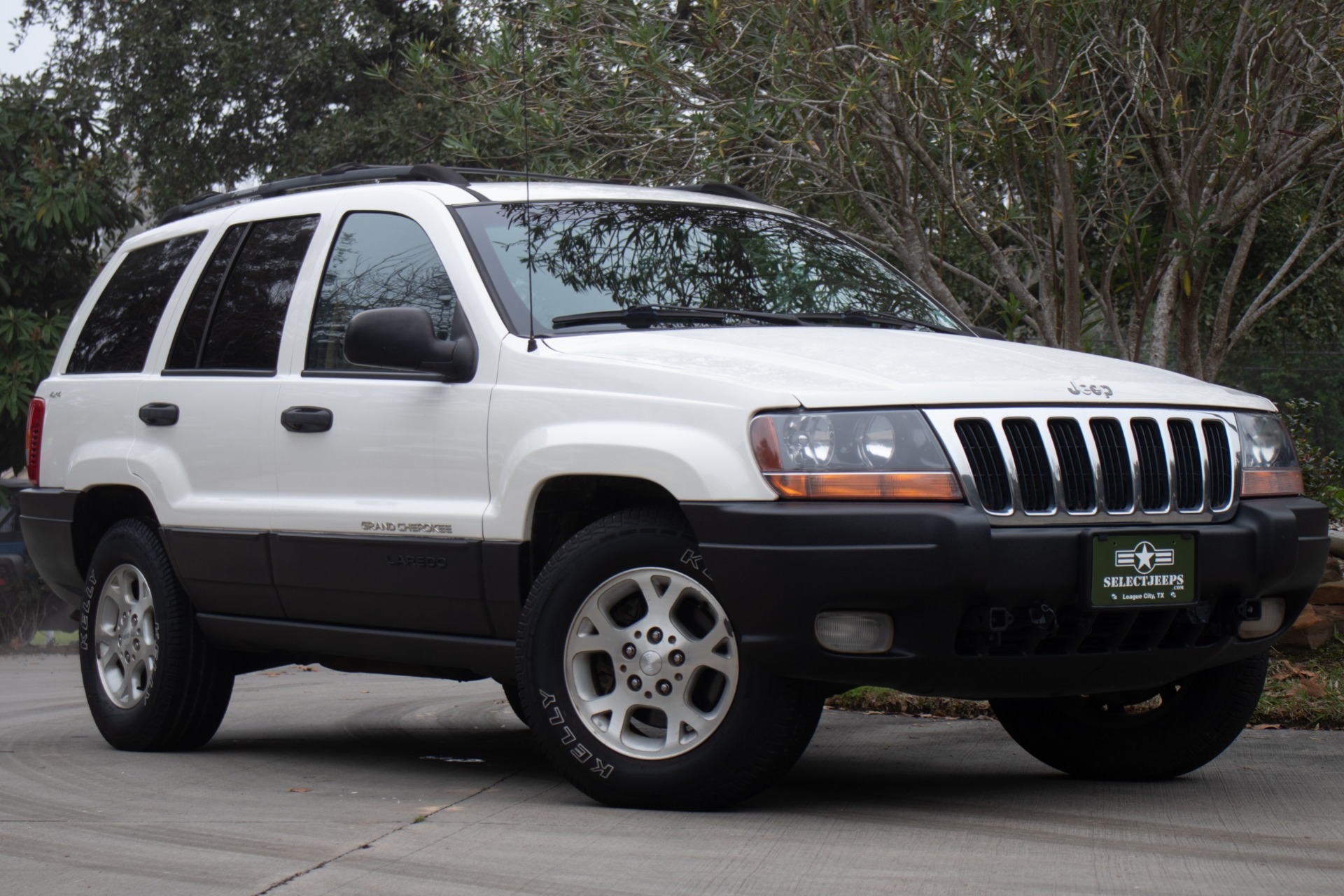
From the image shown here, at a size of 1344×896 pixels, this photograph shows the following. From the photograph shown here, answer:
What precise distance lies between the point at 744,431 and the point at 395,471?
145cm

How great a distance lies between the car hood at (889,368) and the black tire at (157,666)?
7.15 ft

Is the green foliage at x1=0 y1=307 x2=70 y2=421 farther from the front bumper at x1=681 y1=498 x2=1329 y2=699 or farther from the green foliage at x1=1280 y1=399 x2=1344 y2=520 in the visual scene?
the front bumper at x1=681 y1=498 x2=1329 y2=699

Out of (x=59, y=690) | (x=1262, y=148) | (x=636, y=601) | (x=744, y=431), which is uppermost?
(x=1262, y=148)

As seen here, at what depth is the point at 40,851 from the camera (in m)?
4.49

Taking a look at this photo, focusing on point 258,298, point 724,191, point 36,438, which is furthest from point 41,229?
point 724,191

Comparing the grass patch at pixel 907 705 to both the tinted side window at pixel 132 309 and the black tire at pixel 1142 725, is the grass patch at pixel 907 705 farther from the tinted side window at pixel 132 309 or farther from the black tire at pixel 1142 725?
the tinted side window at pixel 132 309

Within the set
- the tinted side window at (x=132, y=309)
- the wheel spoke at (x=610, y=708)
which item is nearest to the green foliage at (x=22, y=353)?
the tinted side window at (x=132, y=309)

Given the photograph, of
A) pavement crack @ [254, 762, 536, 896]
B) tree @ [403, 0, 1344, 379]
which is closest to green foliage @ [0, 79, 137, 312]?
tree @ [403, 0, 1344, 379]

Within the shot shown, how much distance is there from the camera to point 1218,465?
4.90 m

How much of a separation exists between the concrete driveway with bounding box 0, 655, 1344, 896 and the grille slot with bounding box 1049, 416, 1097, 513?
0.88 metres

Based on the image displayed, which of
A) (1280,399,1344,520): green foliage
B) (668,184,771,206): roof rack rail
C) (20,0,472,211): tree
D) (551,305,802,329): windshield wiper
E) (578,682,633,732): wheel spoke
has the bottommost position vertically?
(578,682,633,732): wheel spoke

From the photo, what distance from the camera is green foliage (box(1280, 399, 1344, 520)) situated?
905 centimetres

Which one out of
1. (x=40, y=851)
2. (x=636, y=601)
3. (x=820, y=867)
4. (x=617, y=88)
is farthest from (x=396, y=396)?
(x=617, y=88)

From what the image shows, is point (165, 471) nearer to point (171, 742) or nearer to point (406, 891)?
point (171, 742)
